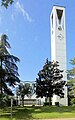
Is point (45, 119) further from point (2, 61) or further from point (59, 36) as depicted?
point (59, 36)

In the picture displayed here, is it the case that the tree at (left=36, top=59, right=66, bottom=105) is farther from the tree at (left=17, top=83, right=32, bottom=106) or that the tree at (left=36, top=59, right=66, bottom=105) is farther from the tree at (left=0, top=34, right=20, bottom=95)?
the tree at (left=0, top=34, right=20, bottom=95)

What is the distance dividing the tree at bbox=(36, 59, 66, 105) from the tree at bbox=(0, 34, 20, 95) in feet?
69.7

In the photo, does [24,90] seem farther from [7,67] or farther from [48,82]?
[7,67]

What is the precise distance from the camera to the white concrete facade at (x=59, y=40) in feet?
250

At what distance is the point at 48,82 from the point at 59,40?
19300 mm

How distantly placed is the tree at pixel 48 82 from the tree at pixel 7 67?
21230 millimetres

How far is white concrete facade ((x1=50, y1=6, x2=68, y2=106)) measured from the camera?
76062 mm

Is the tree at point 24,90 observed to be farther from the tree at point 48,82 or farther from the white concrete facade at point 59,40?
the tree at point 48,82

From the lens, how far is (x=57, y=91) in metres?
63.2

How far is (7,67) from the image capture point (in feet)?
132

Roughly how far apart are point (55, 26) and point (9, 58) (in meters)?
42.2

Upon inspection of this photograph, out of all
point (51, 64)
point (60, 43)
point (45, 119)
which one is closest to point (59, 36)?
point (60, 43)

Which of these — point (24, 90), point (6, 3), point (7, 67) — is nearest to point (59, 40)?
point (24, 90)

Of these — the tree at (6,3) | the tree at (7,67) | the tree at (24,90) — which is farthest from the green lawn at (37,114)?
the tree at (24,90)
